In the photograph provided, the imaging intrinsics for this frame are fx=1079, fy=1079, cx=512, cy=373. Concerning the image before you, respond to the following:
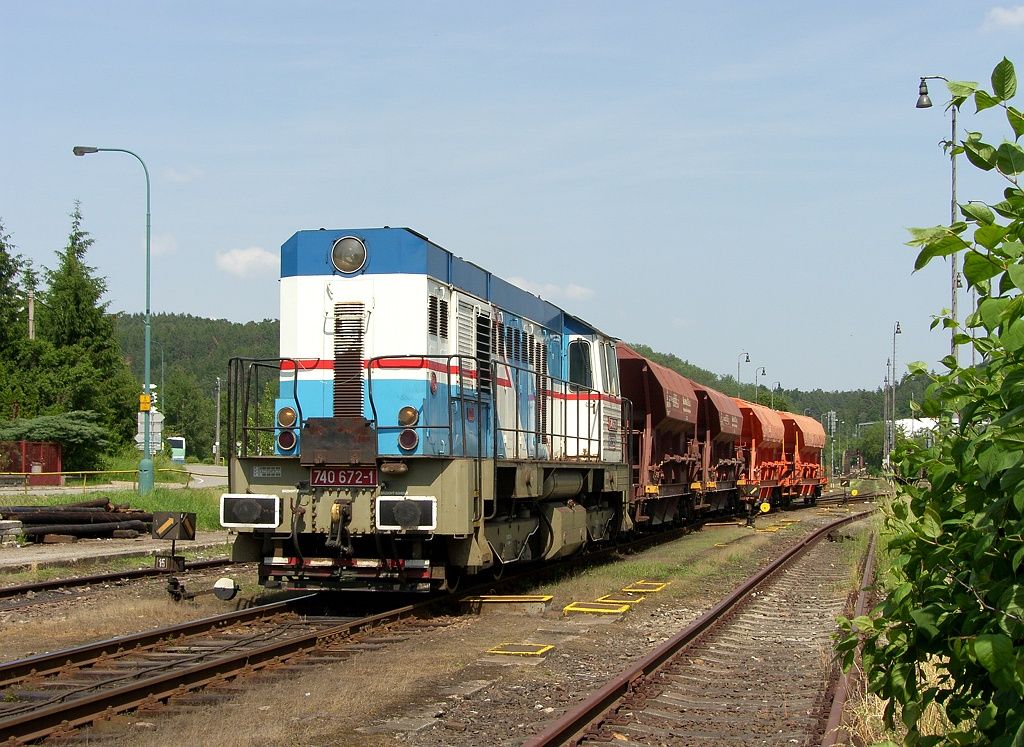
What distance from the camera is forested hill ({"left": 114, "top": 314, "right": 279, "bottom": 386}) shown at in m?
165

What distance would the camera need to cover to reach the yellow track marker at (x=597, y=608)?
476 inches

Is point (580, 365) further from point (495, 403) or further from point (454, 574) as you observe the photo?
point (454, 574)

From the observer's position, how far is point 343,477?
11312mm

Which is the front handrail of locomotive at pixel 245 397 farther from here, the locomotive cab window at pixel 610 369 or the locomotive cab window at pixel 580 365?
the locomotive cab window at pixel 610 369

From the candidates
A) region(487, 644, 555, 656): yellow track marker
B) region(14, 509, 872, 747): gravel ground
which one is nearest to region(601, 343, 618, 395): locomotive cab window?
region(14, 509, 872, 747): gravel ground

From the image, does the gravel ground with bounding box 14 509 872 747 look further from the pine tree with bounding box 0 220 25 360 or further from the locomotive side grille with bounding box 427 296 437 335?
the pine tree with bounding box 0 220 25 360

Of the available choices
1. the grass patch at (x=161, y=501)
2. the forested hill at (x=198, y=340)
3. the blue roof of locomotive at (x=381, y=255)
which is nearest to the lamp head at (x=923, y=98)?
the blue roof of locomotive at (x=381, y=255)

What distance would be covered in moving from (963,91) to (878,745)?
213 cm

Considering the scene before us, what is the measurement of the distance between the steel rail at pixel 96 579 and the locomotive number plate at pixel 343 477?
14.8 feet

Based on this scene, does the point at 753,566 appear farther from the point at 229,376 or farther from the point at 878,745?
the point at 878,745

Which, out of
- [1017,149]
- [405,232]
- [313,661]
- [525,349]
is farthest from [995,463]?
[525,349]

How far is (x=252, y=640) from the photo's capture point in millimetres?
10016

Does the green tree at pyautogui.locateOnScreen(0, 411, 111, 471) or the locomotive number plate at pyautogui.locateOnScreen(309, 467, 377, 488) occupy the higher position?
the green tree at pyautogui.locateOnScreen(0, 411, 111, 471)

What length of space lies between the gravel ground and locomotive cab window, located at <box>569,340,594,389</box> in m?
4.56
